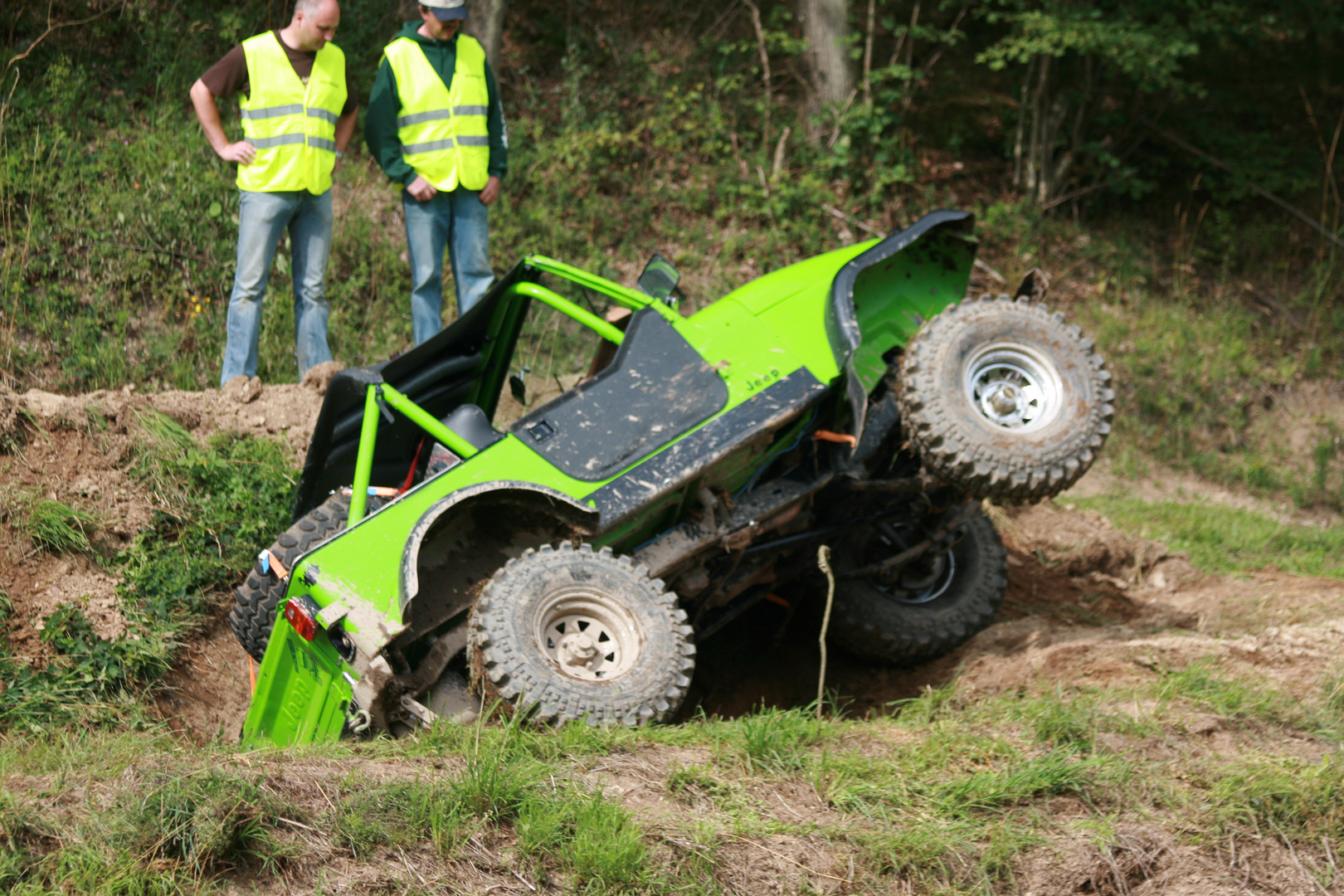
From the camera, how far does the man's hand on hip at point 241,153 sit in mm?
6297

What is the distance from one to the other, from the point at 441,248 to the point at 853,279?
3026 millimetres

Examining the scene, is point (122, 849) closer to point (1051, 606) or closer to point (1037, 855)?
point (1037, 855)

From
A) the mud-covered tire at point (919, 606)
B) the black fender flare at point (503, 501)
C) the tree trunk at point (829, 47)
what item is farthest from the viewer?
the tree trunk at point (829, 47)

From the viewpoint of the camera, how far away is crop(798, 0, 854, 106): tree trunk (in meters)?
10.5

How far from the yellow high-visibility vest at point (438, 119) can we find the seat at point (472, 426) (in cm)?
255

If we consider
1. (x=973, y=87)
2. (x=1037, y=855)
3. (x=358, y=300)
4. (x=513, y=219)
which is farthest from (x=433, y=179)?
(x=973, y=87)

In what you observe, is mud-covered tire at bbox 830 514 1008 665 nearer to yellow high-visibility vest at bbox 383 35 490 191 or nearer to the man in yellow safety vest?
yellow high-visibility vest at bbox 383 35 490 191

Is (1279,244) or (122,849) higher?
(1279,244)

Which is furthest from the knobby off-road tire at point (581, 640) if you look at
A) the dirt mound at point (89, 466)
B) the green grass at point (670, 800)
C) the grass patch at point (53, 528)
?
the grass patch at point (53, 528)

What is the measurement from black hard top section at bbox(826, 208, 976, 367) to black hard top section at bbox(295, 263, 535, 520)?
1.43m

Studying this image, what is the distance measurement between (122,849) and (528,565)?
1589mm

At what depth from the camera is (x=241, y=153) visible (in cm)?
631

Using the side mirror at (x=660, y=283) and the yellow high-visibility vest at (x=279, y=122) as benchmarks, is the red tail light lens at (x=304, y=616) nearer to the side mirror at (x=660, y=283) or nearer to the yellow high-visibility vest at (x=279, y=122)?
the side mirror at (x=660, y=283)

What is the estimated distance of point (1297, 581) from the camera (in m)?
6.14
